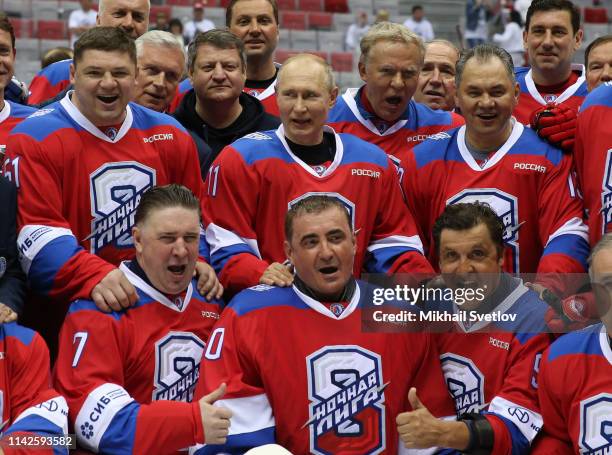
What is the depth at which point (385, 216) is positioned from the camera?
14.8ft

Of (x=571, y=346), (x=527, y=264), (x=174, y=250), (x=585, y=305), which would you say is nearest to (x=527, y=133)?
(x=527, y=264)

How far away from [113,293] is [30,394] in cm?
48

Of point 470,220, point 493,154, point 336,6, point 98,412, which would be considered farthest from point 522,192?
point 336,6

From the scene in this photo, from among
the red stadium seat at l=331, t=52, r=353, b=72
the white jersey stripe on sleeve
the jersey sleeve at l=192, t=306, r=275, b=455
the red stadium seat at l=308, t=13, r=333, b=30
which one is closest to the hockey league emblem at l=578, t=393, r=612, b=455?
the jersey sleeve at l=192, t=306, r=275, b=455

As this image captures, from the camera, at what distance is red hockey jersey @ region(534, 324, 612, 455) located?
3609mm

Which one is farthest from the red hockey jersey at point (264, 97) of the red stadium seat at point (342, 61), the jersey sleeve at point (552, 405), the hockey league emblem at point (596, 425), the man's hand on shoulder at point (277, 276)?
the red stadium seat at point (342, 61)

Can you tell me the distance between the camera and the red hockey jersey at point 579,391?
11.8 ft

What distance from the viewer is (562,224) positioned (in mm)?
4359

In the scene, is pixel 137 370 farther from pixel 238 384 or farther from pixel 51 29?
pixel 51 29

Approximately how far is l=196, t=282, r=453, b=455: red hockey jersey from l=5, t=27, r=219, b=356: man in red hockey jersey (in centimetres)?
40

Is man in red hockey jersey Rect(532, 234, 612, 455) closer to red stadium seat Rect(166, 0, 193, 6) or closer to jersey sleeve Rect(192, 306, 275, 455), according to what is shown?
jersey sleeve Rect(192, 306, 275, 455)

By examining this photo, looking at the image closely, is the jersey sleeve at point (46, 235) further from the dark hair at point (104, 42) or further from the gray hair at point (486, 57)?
the gray hair at point (486, 57)

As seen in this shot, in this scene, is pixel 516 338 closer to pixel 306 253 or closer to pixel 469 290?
pixel 469 290

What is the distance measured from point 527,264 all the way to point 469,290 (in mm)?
590
